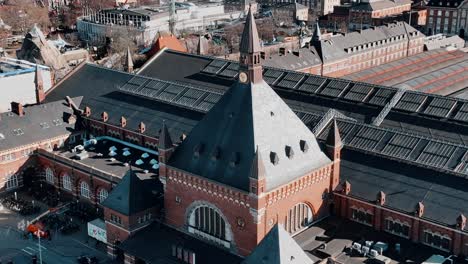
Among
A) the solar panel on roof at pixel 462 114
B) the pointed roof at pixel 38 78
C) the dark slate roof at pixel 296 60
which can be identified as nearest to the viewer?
the solar panel on roof at pixel 462 114

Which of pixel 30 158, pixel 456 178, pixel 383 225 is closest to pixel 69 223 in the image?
pixel 30 158

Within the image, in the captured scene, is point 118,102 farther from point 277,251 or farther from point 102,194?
point 277,251

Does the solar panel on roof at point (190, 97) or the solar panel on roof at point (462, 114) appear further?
the solar panel on roof at point (190, 97)

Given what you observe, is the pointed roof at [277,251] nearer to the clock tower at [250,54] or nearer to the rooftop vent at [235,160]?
the rooftop vent at [235,160]

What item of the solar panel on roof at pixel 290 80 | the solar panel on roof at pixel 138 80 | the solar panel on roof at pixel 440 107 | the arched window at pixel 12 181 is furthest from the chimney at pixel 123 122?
the solar panel on roof at pixel 440 107

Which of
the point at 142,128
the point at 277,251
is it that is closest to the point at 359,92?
the point at 142,128

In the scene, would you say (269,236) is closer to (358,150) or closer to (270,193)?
(270,193)
